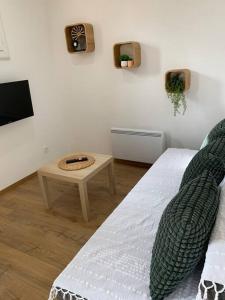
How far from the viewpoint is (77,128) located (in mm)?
3926

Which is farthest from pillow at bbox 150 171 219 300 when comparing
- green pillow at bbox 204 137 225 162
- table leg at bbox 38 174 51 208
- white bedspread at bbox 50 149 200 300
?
table leg at bbox 38 174 51 208

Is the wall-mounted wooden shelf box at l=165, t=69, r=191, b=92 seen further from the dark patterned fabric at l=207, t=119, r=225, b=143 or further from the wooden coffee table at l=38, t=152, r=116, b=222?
the wooden coffee table at l=38, t=152, r=116, b=222

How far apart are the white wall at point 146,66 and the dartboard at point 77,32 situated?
0.38ft

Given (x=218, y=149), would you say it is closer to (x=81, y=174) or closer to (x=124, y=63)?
(x=81, y=174)

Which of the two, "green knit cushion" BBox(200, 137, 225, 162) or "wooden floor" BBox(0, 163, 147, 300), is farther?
"wooden floor" BBox(0, 163, 147, 300)

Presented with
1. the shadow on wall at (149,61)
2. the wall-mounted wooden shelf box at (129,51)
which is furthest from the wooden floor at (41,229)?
the wall-mounted wooden shelf box at (129,51)

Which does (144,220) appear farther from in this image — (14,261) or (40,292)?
(14,261)

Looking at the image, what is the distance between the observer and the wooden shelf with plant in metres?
2.81

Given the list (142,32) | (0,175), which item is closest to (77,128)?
(0,175)

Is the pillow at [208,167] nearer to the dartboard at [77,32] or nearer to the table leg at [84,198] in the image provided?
the table leg at [84,198]

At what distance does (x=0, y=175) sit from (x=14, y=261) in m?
1.34

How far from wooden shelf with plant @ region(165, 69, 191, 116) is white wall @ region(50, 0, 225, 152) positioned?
0.08 metres

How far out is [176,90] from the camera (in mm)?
2855

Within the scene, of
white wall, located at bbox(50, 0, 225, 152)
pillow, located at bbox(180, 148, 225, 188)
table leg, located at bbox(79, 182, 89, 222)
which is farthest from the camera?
white wall, located at bbox(50, 0, 225, 152)
